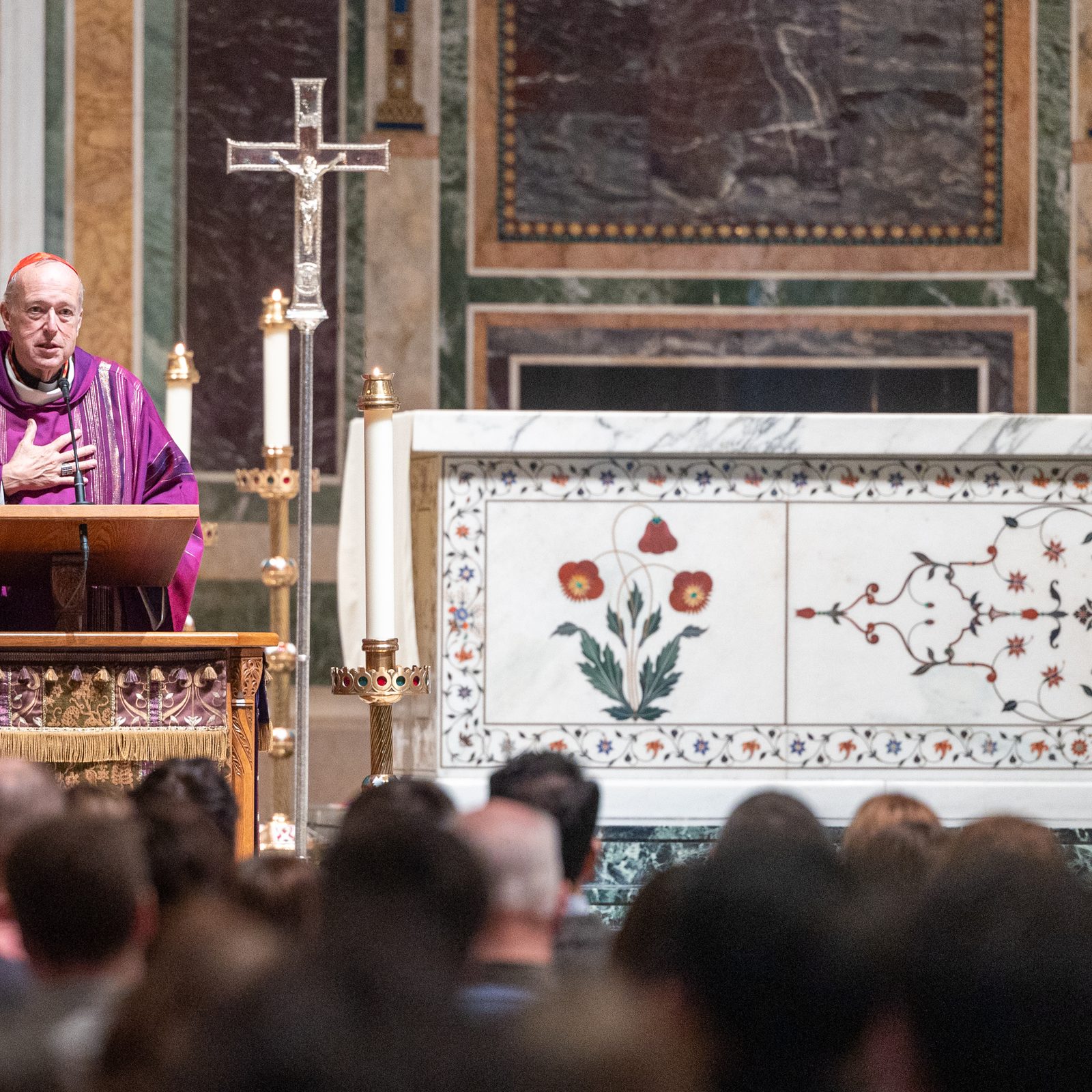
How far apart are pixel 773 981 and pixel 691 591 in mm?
3420

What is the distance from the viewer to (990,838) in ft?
7.95

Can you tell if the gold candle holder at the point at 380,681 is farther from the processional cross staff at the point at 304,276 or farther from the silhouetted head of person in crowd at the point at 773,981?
the silhouetted head of person in crowd at the point at 773,981

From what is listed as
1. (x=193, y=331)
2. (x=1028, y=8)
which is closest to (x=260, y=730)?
(x=193, y=331)

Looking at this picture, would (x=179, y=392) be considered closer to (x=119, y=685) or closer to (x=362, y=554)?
(x=362, y=554)

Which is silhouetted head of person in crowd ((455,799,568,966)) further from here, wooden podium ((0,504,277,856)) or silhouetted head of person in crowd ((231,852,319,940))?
wooden podium ((0,504,277,856))

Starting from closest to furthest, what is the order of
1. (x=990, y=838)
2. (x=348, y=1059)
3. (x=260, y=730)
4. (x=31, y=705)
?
(x=348, y=1059) < (x=990, y=838) < (x=31, y=705) < (x=260, y=730)

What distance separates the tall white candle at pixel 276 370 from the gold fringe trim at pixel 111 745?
1.83 meters

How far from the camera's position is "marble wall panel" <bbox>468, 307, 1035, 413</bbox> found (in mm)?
8250

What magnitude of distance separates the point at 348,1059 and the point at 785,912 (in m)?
0.57

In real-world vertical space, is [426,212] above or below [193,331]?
above

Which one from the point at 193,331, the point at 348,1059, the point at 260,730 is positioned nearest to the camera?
the point at 348,1059

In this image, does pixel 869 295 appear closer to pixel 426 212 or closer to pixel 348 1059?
pixel 426 212

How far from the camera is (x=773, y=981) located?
1755mm

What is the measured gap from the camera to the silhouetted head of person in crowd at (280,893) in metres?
2.20
